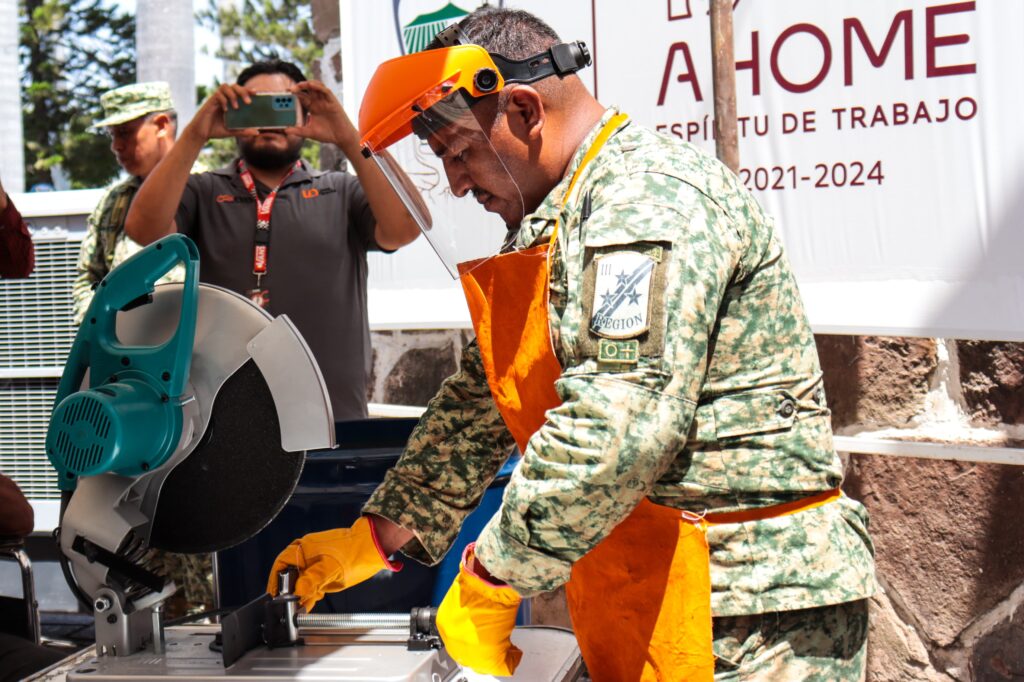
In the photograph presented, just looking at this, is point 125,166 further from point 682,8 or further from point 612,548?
point 612,548

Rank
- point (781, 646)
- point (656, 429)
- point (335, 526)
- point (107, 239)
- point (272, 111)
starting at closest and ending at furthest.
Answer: point (656, 429) < point (781, 646) < point (335, 526) < point (272, 111) < point (107, 239)

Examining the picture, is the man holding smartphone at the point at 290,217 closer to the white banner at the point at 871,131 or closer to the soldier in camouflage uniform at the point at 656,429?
the white banner at the point at 871,131

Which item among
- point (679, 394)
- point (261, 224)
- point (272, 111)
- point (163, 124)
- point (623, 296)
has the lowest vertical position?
point (679, 394)

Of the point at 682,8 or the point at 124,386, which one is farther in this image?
the point at 682,8

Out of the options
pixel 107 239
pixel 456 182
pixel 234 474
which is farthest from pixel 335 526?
pixel 107 239

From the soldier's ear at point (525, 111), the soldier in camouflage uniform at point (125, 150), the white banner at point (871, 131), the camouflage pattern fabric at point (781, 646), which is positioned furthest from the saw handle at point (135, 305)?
the soldier in camouflage uniform at point (125, 150)

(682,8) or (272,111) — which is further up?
(682,8)

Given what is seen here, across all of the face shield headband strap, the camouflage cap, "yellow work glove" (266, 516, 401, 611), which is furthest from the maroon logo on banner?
the camouflage cap

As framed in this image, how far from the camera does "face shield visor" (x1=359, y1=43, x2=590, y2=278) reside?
4.75 feet

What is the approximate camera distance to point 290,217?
123 inches

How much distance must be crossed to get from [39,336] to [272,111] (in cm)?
181

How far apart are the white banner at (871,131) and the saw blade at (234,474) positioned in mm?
1526

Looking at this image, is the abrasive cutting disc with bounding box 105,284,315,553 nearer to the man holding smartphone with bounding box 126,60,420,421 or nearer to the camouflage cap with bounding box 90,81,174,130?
the man holding smartphone with bounding box 126,60,420,421

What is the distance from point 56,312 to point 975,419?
3227mm
